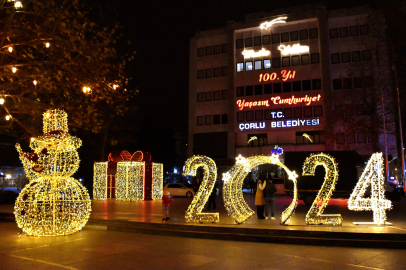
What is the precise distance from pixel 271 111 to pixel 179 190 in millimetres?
15744

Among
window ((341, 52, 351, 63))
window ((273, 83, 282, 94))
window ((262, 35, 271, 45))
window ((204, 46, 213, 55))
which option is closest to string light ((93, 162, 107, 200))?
window ((273, 83, 282, 94))

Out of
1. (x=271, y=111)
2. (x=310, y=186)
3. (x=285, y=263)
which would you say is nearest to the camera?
(x=285, y=263)

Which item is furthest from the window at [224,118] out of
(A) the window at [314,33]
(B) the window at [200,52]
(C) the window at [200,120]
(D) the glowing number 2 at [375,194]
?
(D) the glowing number 2 at [375,194]

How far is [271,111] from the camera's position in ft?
130

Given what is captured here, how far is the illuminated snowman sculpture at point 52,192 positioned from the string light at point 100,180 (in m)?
14.5

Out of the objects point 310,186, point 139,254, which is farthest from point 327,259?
point 310,186

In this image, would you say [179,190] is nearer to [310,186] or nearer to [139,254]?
[310,186]

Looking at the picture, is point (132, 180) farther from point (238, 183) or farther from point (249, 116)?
point (249, 116)

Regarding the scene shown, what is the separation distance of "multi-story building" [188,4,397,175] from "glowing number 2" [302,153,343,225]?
2558 cm

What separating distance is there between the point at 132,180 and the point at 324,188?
14943 mm

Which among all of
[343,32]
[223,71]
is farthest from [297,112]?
[223,71]

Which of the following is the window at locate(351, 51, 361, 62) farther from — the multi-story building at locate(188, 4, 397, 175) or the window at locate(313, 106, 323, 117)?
the window at locate(313, 106, 323, 117)

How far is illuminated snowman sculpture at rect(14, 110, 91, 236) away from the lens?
954 cm

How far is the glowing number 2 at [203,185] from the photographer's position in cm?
1161
